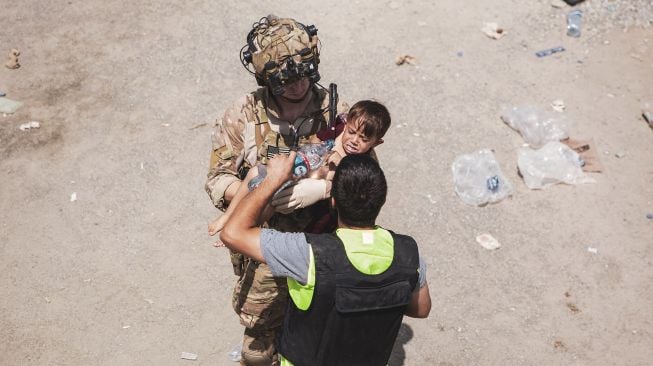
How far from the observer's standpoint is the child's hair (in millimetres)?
3396

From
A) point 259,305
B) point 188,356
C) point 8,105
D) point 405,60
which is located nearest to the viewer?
point 259,305

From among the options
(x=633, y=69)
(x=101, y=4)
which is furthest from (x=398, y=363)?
(x=101, y=4)

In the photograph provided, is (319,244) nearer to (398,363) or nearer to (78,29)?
(398,363)

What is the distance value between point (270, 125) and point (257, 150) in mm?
164

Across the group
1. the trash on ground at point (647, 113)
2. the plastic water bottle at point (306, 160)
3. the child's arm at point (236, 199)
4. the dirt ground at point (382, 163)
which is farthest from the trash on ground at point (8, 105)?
the trash on ground at point (647, 113)

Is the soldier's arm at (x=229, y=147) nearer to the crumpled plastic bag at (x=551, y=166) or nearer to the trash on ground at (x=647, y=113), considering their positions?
the crumpled plastic bag at (x=551, y=166)

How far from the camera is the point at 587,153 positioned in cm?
655

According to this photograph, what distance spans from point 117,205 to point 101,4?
3.35 metres

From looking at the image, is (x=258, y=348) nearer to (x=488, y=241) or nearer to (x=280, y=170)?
(x=280, y=170)

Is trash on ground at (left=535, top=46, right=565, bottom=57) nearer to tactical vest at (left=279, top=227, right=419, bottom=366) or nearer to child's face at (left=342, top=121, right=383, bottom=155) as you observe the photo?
child's face at (left=342, top=121, right=383, bottom=155)

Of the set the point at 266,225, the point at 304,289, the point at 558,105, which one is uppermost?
the point at 304,289

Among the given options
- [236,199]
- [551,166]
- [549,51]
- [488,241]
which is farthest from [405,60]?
[236,199]

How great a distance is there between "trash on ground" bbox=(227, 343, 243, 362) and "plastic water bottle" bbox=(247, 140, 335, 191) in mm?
1995

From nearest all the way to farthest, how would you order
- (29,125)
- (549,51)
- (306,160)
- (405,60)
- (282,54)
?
1. (306,160)
2. (282,54)
3. (29,125)
4. (405,60)
5. (549,51)
